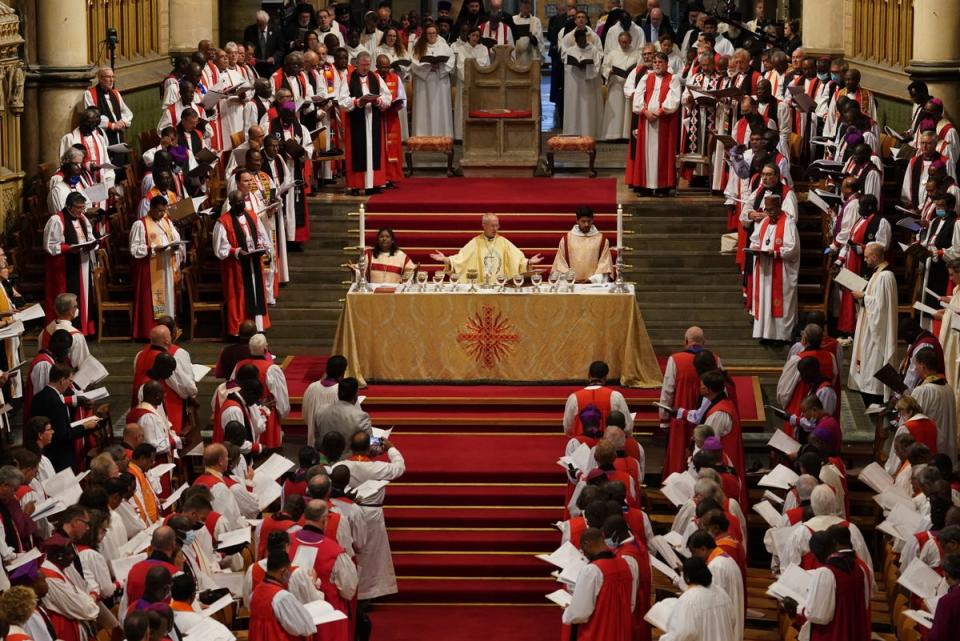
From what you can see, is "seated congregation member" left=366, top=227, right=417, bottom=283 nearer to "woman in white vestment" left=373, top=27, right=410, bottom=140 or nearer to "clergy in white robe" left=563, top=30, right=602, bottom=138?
"woman in white vestment" left=373, top=27, right=410, bottom=140

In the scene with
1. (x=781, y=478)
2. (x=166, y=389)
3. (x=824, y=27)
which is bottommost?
(x=781, y=478)

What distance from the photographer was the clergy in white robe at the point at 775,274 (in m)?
18.6

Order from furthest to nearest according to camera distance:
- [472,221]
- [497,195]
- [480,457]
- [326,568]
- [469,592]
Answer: [497,195]
[472,221]
[480,457]
[469,592]
[326,568]

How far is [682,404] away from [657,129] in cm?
627

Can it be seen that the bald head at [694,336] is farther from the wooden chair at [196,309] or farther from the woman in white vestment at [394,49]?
the woman in white vestment at [394,49]

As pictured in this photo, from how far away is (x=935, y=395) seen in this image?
605 inches

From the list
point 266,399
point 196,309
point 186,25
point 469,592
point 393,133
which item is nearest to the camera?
point 469,592

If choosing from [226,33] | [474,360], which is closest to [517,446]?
[474,360]

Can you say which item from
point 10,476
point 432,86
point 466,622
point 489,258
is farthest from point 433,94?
point 10,476

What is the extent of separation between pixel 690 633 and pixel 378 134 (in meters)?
11.1

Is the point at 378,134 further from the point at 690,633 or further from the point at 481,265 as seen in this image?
the point at 690,633

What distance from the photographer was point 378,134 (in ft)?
71.4

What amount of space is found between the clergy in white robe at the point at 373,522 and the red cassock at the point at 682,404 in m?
2.44

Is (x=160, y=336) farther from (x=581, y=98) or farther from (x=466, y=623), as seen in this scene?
(x=581, y=98)
